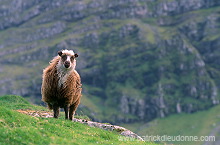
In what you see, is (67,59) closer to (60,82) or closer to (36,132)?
(60,82)

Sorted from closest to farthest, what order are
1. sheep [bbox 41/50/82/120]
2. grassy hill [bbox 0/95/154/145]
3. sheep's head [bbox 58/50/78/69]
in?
grassy hill [bbox 0/95/154/145] → sheep's head [bbox 58/50/78/69] → sheep [bbox 41/50/82/120]

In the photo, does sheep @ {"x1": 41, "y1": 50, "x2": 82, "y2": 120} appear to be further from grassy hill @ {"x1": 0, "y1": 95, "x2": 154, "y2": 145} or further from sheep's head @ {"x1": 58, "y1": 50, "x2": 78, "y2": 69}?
grassy hill @ {"x1": 0, "y1": 95, "x2": 154, "y2": 145}

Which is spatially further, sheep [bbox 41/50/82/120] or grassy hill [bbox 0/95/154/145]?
sheep [bbox 41/50/82/120]

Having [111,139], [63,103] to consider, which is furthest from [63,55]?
[111,139]

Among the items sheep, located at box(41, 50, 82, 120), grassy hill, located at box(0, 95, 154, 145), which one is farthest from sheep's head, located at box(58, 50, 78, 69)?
grassy hill, located at box(0, 95, 154, 145)

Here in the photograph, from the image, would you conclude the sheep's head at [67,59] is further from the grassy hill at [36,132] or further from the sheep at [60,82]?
the grassy hill at [36,132]

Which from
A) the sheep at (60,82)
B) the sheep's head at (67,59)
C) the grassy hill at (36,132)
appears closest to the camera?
the grassy hill at (36,132)

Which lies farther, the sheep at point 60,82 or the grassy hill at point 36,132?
the sheep at point 60,82

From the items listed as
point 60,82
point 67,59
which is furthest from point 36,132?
point 67,59

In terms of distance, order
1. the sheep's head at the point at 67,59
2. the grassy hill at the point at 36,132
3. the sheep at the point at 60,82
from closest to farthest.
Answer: the grassy hill at the point at 36,132, the sheep's head at the point at 67,59, the sheep at the point at 60,82

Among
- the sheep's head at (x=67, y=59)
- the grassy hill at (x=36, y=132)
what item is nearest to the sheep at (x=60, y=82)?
→ the sheep's head at (x=67, y=59)

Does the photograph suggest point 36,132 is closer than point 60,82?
Yes

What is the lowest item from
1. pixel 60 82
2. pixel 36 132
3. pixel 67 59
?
pixel 36 132

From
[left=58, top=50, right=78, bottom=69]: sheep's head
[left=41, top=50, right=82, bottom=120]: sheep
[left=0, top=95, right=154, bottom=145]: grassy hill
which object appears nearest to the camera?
[left=0, top=95, right=154, bottom=145]: grassy hill
